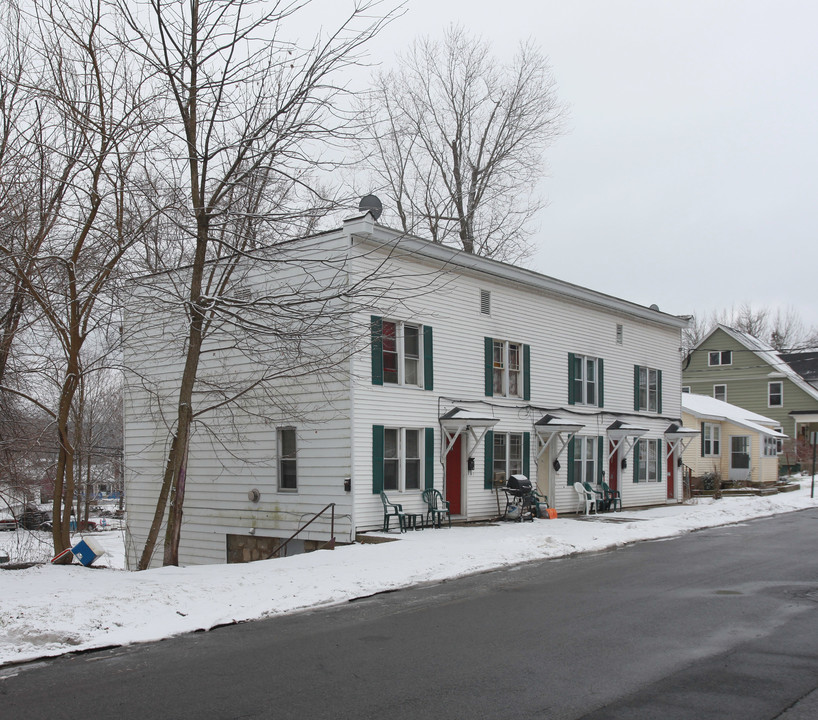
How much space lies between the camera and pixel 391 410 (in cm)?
1788

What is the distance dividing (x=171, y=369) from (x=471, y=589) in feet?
36.7

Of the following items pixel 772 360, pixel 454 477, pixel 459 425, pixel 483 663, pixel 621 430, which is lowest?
pixel 483 663

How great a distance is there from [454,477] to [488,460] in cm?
104

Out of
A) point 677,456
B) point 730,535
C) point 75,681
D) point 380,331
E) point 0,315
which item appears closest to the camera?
point 75,681

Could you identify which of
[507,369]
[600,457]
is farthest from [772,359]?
[507,369]

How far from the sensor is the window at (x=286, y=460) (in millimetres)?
18109

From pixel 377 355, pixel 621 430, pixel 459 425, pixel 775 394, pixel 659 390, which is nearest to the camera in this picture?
pixel 377 355

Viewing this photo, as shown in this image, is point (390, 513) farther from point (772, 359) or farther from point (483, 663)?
point (772, 359)

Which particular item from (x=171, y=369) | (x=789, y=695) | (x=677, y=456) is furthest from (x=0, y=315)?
(x=677, y=456)

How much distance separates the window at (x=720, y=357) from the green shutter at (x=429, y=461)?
35956 mm

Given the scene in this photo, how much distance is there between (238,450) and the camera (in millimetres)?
19156

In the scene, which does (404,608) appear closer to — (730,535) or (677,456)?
(730,535)

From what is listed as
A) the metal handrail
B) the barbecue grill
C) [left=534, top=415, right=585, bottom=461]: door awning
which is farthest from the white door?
the metal handrail

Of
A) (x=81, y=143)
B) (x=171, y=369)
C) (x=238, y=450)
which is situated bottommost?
(x=238, y=450)
